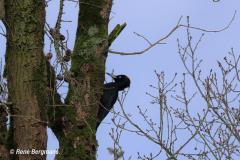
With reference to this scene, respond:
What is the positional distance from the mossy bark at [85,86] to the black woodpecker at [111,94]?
2.68 feet

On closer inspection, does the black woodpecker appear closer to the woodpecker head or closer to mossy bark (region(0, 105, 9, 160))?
the woodpecker head

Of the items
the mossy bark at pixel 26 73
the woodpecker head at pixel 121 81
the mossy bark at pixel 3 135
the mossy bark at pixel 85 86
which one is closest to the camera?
the mossy bark at pixel 3 135

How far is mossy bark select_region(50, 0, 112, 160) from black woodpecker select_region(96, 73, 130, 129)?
82 centimetres

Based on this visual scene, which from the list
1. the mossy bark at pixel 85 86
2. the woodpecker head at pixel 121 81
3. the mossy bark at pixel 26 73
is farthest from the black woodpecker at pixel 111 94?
the mossy bark at pixel 26 73

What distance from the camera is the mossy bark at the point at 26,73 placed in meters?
4.17

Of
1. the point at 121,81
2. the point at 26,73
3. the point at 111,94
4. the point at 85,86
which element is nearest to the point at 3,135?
the point at 26,73

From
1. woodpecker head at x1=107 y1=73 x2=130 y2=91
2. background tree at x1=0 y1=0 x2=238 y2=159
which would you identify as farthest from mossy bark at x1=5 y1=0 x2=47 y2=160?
woodpecker head at x1=107 y1=73 x2=130 y2=91

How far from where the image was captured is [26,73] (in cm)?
428

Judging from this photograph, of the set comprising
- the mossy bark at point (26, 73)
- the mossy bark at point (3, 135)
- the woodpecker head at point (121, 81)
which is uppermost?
the woodpecker head at point (121, 81)

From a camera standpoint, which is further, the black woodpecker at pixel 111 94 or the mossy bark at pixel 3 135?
the black woodpecker at pixel 111 94

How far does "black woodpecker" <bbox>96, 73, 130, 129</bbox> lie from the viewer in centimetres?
645

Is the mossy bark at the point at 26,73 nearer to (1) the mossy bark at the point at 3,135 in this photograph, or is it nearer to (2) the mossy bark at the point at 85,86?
(1) the mossy bark at the point at 3,135

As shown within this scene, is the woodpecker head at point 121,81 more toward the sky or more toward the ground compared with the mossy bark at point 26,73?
more toward the sky

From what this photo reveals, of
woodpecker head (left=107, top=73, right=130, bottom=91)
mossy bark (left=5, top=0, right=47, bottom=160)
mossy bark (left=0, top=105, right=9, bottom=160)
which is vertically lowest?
mossy bark (left=0, top=105, right=9, bottom=160)
